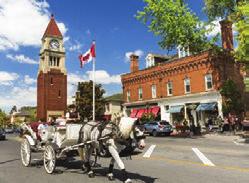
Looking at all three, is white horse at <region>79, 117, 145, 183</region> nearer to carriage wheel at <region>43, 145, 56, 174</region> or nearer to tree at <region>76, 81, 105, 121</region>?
carriage wheel at <region>43, 145, 56, 174</region>

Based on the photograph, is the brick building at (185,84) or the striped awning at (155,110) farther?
the striped awning at (155,110)

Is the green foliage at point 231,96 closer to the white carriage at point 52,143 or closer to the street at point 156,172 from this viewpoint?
the street at point 156,172

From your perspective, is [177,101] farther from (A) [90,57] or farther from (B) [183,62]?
(A) [90,57]

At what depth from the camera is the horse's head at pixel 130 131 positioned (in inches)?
313

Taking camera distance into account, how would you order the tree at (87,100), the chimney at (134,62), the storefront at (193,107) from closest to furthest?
the storefront at (193,107), the chimney at (134,62), the tree at (87,100)

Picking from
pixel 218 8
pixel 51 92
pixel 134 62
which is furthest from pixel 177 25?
pixel 51 92

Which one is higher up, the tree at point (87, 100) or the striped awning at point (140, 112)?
the tree at point (87, 100)

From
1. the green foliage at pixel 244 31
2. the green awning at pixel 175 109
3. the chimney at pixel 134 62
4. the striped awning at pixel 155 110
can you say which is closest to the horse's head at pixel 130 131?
the green foliage at pixel 244 31

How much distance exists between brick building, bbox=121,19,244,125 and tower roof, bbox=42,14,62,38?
34641mm

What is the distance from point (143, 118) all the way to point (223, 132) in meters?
13.0

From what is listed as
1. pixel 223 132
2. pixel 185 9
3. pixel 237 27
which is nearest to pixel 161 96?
pixel 223 132

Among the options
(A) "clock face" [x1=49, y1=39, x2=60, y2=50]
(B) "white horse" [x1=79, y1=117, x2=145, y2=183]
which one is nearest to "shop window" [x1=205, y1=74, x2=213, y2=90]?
(B) "white horse" [x1=79, y1=117, x2=145, y2=183]

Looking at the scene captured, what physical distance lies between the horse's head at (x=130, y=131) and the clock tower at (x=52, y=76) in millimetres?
67045

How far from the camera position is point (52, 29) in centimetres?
7744
